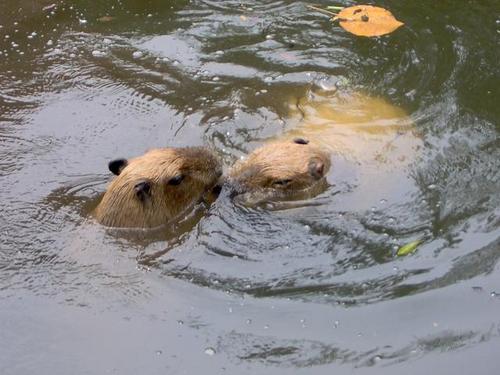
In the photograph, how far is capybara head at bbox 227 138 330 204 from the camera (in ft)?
20.0

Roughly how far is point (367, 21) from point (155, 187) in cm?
366

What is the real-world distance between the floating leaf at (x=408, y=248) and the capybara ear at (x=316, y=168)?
1133 millimetres

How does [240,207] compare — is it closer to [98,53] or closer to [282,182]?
[282,182]

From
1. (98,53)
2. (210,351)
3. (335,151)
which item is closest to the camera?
(210,351)

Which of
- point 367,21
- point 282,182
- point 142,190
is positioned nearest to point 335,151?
point 282,182

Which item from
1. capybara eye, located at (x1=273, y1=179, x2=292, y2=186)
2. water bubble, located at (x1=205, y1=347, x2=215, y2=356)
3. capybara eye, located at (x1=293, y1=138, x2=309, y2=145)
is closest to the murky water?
water bubble, located at (x1=205, y1=347, x2=215, y2=356)

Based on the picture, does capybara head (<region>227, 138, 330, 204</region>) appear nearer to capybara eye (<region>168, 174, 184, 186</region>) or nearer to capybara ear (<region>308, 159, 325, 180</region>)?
capybara ear (<region>308, 159, 325, 180</region>)

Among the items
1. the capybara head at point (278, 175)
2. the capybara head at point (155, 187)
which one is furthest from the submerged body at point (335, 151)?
the capybara head at point (155, 187)

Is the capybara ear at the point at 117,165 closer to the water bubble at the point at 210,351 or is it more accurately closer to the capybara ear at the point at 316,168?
the capybara ear at the point at 316,168

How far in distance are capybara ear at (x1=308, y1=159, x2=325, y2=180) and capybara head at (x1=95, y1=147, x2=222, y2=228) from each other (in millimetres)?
838

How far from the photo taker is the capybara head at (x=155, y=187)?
581 centimetres

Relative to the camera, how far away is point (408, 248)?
5391 mm

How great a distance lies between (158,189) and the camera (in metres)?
5.88

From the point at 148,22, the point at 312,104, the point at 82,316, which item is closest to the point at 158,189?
the point at 82,316
